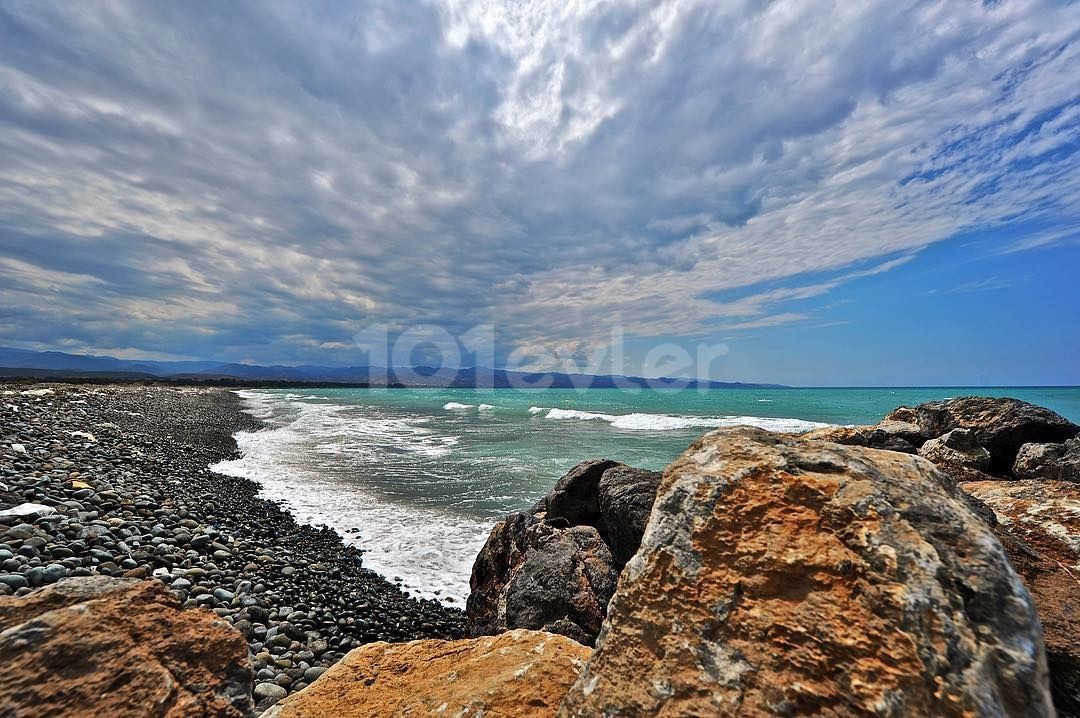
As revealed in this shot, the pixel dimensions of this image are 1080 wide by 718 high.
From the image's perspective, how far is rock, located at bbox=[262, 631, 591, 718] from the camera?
7.87 feet

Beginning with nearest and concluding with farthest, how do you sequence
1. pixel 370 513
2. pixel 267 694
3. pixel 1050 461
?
1. pixel 267 694
2. pixel 1050 461
3. pixel 370 513

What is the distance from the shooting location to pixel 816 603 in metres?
1.93

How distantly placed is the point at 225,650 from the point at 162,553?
5695 mm

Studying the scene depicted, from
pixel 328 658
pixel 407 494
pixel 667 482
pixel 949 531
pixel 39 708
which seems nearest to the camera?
pixel 949 531

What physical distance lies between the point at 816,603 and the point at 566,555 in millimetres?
3788

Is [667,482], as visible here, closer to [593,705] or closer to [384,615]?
[593,705]

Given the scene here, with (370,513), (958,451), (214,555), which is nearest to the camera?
(214,555)

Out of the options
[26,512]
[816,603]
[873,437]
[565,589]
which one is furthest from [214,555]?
[873,437]

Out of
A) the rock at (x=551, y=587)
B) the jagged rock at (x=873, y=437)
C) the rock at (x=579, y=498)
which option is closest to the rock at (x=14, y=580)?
the rock at (x=551, y=587)

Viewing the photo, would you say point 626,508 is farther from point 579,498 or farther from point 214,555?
point 214,555

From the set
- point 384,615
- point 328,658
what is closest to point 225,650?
point 328,658

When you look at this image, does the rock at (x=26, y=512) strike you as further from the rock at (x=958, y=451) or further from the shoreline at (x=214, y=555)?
the rock at (x=958, y=451)

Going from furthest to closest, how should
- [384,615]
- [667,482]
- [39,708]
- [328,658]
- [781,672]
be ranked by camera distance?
[384,615]
[328,658]
[667,482]
[39,708]
[781,672]

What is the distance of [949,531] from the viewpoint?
1.93 metres
